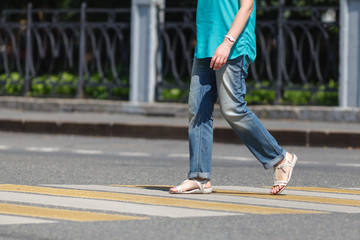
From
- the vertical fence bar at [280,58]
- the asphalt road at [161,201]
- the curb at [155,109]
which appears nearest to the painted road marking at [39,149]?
the asphalt road at [161,201]

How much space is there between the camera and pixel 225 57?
20.8ft

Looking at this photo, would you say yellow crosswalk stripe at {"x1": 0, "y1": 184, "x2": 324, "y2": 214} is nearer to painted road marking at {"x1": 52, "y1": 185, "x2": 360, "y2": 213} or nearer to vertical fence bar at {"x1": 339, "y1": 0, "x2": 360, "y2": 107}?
painted road marking at {"x1": 52, "y1": 185, "x2": 360, "y2": 213}

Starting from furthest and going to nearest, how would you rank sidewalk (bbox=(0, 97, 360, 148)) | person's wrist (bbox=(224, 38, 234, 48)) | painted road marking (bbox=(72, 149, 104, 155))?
sidewalk (bbox=(0, 97, 360, 148)), painted road marking (bbox=(72, 149, 104, 155)), person's wrist (bbox=(224, 38, 234, 48))

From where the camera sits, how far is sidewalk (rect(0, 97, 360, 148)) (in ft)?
41.0

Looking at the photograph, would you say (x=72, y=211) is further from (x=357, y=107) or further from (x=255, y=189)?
(x=357, y=107)

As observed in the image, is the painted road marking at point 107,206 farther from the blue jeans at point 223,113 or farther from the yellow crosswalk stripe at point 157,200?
the blue jeans at point 223,113

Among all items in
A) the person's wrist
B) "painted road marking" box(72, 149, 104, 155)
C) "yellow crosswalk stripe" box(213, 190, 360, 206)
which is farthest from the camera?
"painted road marking" box(72, 149, 104, 155)

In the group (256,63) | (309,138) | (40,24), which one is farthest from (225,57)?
(40,24)

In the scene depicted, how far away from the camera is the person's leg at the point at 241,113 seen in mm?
6461

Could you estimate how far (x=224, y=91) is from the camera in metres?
6.47

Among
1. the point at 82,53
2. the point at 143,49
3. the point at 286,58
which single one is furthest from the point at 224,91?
the point at 82,53

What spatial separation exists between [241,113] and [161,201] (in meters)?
0.85

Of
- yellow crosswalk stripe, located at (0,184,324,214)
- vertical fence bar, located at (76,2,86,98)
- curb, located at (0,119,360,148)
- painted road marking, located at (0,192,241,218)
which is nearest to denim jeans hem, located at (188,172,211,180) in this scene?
yellow crosswalk stripe, located at (0,184,324,214)

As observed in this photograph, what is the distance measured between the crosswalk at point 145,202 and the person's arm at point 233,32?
89 centimetres
